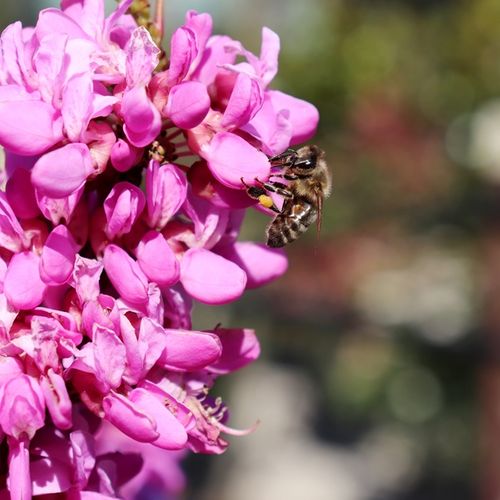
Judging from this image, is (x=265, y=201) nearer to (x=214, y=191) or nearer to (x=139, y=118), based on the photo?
(x=214, y=191)

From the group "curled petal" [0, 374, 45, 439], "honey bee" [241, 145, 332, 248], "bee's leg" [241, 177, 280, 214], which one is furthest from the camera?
"honey bee" [241, 145, 332, 248]

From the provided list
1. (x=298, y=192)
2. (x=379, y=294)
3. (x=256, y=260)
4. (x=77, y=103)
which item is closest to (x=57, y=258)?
(x=77, y=103)

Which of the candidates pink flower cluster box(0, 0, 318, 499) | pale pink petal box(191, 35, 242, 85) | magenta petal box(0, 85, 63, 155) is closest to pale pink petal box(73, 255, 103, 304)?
pink flower cluster box(0, 0, 318, 499)

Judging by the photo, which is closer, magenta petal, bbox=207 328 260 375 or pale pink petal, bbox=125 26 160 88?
pale pink petal, bbox=125 26 160 88

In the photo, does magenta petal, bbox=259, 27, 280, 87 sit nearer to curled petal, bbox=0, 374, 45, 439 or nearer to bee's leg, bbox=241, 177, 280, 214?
bee's leg, bbox=241, 177, 280, 214

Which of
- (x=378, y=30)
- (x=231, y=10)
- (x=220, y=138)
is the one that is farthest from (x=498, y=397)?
(x=231, y=10)

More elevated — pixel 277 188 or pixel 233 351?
pixel 277 188
